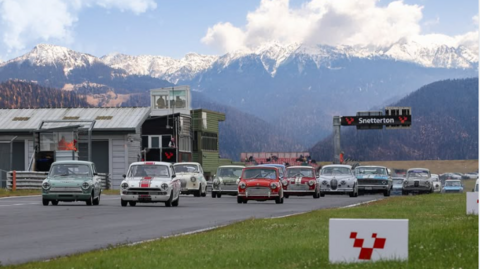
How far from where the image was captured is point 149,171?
37.5 m

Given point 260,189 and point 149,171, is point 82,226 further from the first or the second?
point 260,189

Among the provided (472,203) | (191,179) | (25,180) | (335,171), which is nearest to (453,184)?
(335,171)

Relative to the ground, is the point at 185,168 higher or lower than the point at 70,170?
higher

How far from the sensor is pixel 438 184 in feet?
218

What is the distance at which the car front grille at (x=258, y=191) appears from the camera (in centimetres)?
4081

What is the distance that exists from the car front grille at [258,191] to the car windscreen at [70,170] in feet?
21.6

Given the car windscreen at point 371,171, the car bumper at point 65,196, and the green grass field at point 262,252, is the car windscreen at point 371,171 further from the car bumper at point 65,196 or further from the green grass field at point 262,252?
the green grass field at point 262,252

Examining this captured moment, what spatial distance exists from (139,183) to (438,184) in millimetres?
33793

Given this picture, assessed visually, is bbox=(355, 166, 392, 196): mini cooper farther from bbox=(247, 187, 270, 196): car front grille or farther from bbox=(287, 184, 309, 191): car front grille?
bbox=(247, 187, 270, 196): car front grille

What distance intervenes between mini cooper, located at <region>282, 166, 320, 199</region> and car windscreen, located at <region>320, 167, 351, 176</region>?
3291 mm

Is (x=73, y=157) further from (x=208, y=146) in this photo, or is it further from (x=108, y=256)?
(x=208, y=146)

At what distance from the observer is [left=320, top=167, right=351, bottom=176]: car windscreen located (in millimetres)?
52681

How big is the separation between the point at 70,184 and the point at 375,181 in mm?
24097

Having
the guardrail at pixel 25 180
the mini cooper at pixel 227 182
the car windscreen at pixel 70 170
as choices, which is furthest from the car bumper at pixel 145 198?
the guardrail at pixel 25 180
